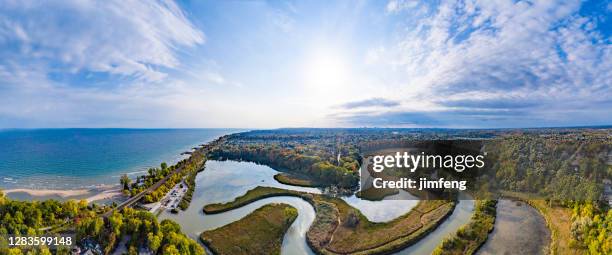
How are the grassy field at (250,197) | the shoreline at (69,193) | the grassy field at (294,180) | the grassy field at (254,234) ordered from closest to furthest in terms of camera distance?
1. the grassy field at (254,234)
2. the grassy field at (250,197)
3. the shoreline at (69,193)
4. the grassy field at (294,180)

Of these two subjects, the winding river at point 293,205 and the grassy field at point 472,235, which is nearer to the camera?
the grassy field at point 472,235

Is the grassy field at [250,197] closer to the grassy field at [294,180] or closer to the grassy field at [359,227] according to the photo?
the grassy field at [359,227]

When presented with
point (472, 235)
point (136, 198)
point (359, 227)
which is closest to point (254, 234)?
point (359, 227)

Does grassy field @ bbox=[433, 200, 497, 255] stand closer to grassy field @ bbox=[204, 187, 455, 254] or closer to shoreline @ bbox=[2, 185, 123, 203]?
grassy field @ bbox=[204, 187, 455, 254]

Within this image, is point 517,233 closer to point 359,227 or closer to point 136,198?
point 359,227

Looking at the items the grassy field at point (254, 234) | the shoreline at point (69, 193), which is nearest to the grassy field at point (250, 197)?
the grassy field at point (254, 234)

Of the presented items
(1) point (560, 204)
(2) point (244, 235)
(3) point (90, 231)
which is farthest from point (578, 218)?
(3) point (90, 231)

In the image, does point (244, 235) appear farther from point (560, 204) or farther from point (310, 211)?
point (560, 204)
